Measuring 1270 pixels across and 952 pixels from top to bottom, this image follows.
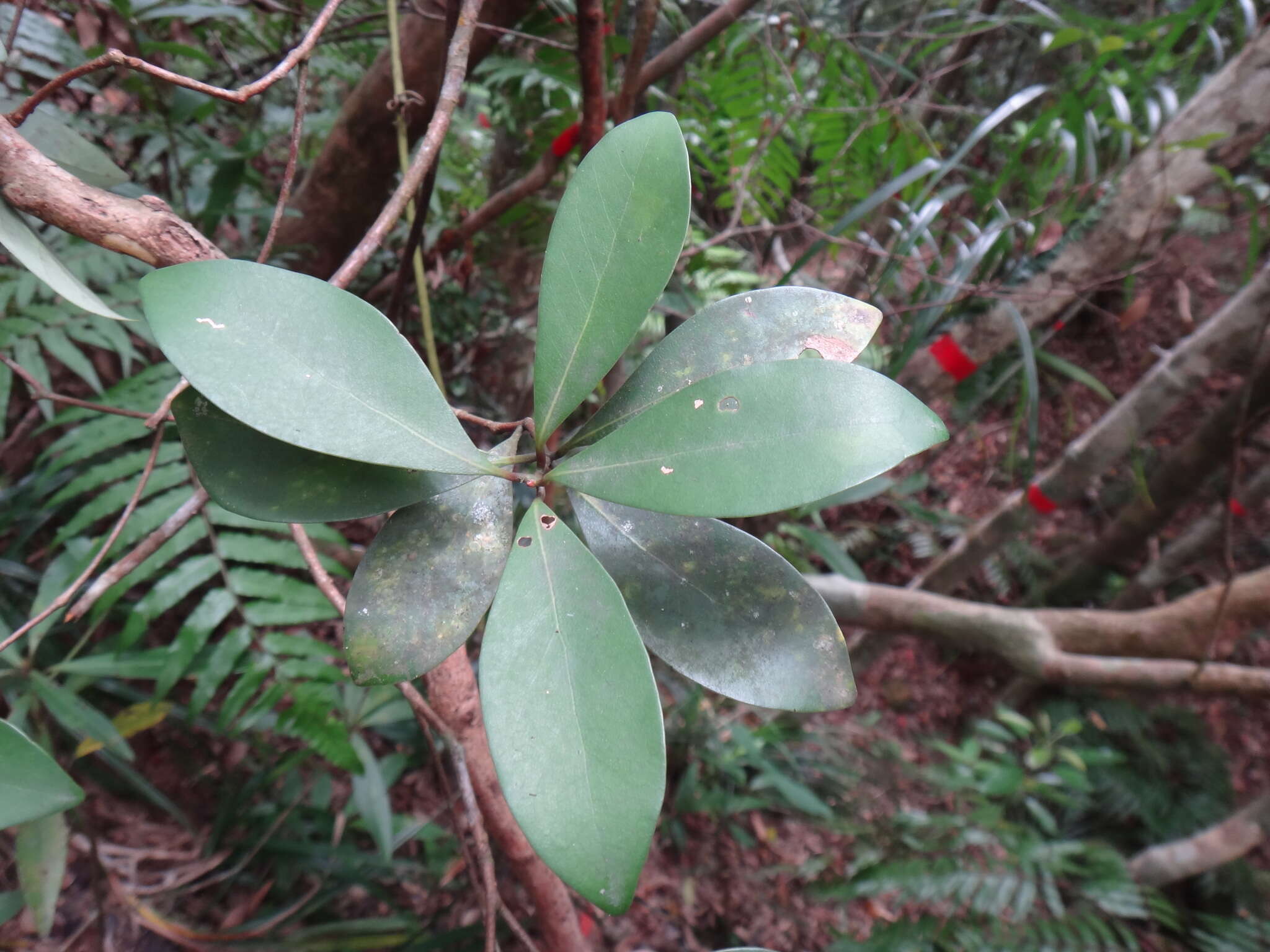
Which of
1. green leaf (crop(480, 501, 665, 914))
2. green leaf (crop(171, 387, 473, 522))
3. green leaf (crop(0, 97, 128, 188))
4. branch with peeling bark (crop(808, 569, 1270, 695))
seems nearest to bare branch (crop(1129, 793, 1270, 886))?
branch with peeling bark (crop(808, 569, 1270, 695))

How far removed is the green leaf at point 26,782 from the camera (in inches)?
12.3

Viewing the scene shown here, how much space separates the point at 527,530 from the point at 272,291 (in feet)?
0.54

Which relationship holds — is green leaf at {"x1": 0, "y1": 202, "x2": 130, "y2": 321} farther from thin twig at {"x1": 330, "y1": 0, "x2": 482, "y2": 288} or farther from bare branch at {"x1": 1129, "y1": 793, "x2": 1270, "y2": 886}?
bare branch at {"x1": 1129, "y1": 793, "x2": 1270, "y2": 886}

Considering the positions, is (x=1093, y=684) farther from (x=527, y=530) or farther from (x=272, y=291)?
(x=272, y=291)

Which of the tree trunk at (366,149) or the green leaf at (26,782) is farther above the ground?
the tree trunk at (366,149)

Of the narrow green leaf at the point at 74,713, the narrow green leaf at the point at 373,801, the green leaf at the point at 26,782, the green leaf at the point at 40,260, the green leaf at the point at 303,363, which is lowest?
the narrow green leaf at the point at 373,801

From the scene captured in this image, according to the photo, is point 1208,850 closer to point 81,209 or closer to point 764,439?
point 764,439

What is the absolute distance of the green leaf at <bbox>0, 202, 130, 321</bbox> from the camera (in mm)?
301

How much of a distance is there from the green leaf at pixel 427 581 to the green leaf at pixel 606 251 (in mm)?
77

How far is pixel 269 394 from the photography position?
275 millimetres

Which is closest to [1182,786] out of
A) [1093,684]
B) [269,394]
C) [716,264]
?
[1093,684]

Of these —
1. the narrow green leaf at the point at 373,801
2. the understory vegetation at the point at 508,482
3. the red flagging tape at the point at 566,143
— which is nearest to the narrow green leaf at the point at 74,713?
the understory vegetation at the point at 508,482

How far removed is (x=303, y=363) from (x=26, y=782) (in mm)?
267

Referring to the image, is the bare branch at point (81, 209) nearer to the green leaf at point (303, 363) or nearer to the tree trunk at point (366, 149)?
the green leaf at point (303, 363)
